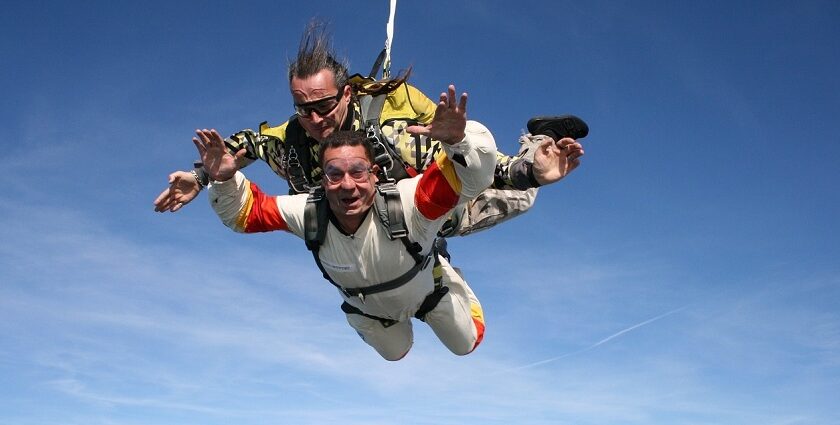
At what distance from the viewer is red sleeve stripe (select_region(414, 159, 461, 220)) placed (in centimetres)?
491

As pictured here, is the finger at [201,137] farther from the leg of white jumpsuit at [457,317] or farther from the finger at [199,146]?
the leg of white jumpsuit at [457,317]

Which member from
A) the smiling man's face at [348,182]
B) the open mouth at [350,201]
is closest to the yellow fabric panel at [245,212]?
the smiling man's face at [348,182]

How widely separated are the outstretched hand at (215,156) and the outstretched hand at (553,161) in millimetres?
1870

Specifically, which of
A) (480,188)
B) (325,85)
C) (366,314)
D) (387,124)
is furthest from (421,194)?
(366,314)

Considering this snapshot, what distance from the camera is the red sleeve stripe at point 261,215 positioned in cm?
547

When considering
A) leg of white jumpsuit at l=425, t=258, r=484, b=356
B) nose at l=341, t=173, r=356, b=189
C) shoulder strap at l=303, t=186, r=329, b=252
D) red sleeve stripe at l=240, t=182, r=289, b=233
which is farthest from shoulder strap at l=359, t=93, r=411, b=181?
leg of white jumpsuit at l=425, t=258, r=484, b=356

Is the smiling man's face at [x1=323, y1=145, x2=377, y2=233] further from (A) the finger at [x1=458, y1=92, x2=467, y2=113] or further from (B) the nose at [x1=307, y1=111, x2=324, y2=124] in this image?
(A) the finger at [x1=458, y1=92, x2=467, y2=113]

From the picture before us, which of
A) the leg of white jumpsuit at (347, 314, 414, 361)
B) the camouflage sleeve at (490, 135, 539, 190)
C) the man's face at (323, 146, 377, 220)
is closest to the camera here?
the camouflage sleeve at (490, 135, 539, 190)

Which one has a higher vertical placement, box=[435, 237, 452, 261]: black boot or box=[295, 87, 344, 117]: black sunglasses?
box=[295, 87, 344, 117]: black sunglasses

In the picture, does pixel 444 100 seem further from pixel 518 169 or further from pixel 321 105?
pixel 321 105

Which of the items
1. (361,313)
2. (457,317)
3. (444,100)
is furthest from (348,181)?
(457,317)

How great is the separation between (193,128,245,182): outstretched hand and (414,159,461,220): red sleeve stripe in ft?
3.90

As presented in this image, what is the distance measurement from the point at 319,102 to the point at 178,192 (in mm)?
1099

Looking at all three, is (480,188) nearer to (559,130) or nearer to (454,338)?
(559,130)
